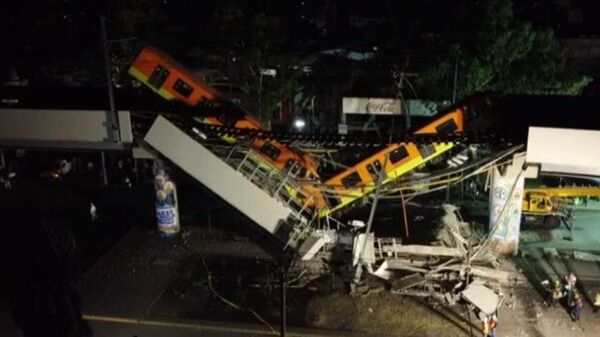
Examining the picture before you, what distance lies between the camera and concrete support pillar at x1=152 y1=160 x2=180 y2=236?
1933 centimetres

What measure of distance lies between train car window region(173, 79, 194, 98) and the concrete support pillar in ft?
10.6

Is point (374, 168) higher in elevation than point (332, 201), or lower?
higher

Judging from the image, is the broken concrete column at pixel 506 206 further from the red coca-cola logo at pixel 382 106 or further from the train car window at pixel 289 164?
the train car window at pixel 289 164

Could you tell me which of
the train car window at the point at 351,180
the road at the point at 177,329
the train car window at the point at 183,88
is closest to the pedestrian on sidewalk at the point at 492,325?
the road at the point at 177,329

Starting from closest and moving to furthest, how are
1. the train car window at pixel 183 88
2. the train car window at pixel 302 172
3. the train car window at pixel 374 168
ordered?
1. the train car window at pixel 183 88
2. the train car window at pixel 374 168
3. the train car window at pixel 302 172

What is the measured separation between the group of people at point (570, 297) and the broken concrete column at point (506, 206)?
2.34m

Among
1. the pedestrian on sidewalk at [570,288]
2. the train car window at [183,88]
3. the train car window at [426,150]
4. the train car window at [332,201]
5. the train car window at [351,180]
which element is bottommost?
the pedestrian on sidewalk at [570,288]

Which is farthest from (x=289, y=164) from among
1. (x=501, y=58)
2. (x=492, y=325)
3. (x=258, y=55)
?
(x=501, y=58)

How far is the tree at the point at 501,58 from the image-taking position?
20094 mm

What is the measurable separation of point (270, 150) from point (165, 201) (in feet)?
15.8

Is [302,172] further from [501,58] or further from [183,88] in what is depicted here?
[501,58]

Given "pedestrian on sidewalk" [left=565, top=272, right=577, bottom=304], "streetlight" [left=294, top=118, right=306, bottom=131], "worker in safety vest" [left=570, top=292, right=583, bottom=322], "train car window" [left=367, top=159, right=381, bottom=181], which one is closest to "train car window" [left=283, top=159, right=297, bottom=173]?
"train car window" [left=367, top=159, right=381, bottom=181]

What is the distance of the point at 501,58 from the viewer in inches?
810

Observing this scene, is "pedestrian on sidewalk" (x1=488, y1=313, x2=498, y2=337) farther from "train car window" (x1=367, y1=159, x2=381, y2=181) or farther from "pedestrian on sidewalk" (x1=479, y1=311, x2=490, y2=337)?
"train car window" (x1=367, y1=159, x2=381, y2=181)
